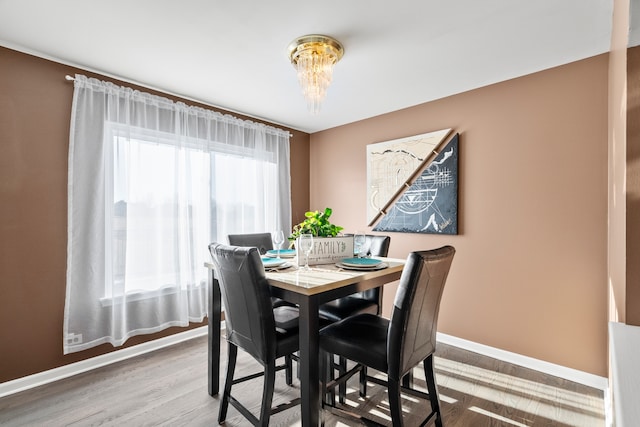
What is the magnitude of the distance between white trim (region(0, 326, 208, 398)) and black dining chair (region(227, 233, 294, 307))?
1252 millimetres

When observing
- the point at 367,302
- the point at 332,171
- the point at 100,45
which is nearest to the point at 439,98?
the point at 332,171

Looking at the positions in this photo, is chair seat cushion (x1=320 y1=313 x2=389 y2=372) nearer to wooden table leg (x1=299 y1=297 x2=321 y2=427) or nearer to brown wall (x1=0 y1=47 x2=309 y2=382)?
wooden table leg (x1=299 y1=297 x2=321 y2=427)

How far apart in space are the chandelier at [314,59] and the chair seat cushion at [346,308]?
147 centimetres

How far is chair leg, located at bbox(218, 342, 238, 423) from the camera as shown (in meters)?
1.86

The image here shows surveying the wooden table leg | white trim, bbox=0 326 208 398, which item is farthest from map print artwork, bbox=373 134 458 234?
white trim, bbox=0 326 208 398

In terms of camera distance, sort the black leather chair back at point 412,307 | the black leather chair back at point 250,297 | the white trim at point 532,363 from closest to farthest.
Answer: the black leather chair back at point 412,307 → the black leather chair back at point 250,297 → the white trim at point 532,363

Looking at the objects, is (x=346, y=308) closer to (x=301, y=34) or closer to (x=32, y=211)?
(x=301, y=34)

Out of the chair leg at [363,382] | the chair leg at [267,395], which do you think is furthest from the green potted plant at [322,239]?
the chair leg at [363,382]

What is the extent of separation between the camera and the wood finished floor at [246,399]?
1945mm

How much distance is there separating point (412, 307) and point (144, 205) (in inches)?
97.3

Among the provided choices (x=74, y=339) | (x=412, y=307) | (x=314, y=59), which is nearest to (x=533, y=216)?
(x=412, y=307)

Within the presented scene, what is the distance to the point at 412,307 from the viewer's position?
1489 mm

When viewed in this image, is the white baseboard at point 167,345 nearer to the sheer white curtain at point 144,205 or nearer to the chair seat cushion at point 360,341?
the sheer white curtain at point 144,205

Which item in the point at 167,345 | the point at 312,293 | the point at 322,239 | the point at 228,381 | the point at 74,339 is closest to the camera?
the point at 312,293
